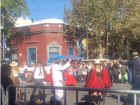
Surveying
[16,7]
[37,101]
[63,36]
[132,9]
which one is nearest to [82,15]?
[63,36]

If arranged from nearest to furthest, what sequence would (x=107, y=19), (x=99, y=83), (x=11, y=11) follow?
(x=99, y=83) → (x=107, y=19) → (x=11, y=11)

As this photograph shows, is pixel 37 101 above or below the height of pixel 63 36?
below

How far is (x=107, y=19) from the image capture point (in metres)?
23.1

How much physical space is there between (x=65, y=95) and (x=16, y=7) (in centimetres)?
2288

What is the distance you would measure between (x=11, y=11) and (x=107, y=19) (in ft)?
39.1

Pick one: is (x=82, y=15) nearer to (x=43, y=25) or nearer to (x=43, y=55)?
(x=43, y=25)

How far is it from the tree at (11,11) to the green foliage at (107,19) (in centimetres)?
564

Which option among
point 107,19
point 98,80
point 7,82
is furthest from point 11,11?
point 7,82

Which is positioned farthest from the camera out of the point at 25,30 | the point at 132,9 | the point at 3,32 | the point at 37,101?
the point at 25,30

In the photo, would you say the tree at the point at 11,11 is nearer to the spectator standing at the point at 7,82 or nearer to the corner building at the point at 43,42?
the corner building at the point at 43,42

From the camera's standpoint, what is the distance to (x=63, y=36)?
27.7 metres

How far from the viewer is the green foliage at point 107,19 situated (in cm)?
2298

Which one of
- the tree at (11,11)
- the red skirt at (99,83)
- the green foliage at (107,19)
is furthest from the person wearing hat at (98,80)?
A: the tree at (11,11)

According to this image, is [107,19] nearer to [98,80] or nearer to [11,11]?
[11,11]
